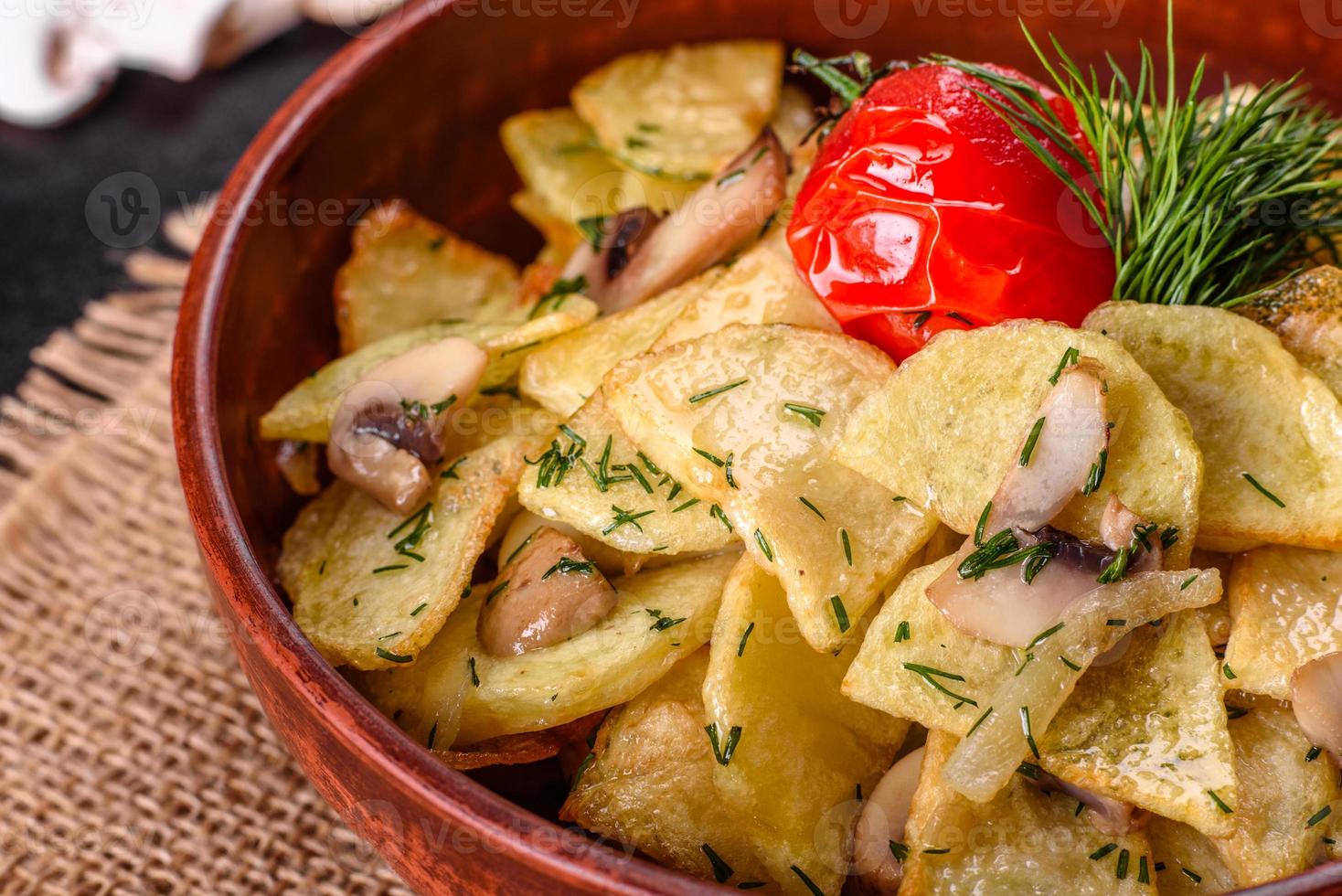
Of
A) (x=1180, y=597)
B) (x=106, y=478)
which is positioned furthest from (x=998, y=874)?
(x=106, y=478)

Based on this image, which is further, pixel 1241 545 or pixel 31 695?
pixel 31 695

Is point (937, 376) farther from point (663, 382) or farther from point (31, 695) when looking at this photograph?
point (31, 695)

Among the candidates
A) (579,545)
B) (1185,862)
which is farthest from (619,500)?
(1185,862)

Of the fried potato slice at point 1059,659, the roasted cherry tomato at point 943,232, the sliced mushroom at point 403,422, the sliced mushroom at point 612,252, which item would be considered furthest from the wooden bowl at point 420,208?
the roasted cherry tomato at point 943,232

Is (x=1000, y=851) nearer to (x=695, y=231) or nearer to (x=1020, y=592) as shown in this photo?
(x=1020, y=592)

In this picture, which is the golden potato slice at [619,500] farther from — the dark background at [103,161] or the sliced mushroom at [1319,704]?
the dark background at [103,161]

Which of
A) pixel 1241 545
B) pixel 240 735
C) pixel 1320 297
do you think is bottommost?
pixel 240 735
